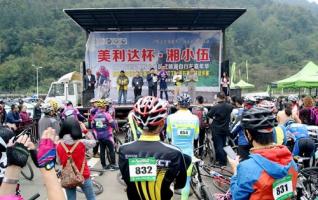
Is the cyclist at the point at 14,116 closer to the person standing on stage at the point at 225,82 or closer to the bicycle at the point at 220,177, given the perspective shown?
the person standing on stage at the point at 225,82

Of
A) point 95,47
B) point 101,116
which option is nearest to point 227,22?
point 95,47

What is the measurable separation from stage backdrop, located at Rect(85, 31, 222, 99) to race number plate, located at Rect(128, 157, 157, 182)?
16.8 m

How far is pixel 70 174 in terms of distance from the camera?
217 inches

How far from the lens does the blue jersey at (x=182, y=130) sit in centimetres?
653

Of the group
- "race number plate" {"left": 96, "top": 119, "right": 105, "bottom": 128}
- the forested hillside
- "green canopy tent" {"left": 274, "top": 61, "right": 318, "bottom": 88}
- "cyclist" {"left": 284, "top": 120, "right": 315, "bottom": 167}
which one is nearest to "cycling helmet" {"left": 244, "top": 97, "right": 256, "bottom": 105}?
"cyclist" {"left": 284, "top": 120, "right": 315, "bottom": 167}

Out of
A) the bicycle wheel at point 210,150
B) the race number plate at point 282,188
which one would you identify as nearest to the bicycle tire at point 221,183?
the bicycle wheel at point 210,150

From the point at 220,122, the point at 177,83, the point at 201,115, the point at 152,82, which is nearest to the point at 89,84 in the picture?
the point at 152,82

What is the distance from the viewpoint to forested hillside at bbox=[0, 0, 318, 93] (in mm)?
86438

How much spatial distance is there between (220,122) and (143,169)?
22.3 feet

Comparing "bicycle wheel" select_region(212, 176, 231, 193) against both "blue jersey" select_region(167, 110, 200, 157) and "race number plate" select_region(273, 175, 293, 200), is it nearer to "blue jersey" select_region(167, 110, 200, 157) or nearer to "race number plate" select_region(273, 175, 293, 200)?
"blue jersey" select_region(167, 110, 200, 157)

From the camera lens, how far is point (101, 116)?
30.1 ft

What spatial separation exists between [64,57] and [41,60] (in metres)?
4.91

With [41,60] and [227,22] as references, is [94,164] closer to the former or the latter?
[227,22]

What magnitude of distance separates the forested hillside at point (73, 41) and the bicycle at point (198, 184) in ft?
249
